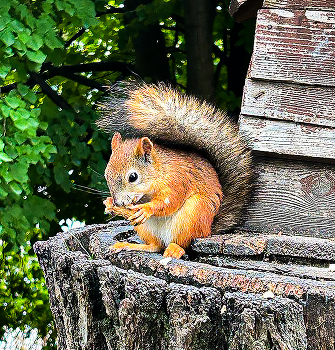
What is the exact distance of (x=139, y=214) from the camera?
2482 mm

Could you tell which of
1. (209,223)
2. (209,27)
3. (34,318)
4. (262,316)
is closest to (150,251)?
(209,223)

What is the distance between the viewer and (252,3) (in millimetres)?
3311

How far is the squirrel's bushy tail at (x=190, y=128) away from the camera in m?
2.79

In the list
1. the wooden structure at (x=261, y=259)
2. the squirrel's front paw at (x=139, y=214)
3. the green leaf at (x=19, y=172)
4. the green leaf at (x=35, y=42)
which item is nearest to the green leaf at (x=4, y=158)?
the green leaf at (x=19, y=172)

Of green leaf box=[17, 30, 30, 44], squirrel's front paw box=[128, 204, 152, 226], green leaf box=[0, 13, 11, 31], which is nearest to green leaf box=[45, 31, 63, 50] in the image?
green leaf box=[17, 30, 30, 44]

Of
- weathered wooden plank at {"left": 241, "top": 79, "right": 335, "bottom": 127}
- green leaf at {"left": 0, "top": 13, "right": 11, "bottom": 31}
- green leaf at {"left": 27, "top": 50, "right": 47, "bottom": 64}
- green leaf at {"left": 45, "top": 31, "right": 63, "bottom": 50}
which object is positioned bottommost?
weathered wooden plank at {"left": 241, "top": 79, "right": 335, "bottom": 127}

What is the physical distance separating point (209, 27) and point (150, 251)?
2616mm

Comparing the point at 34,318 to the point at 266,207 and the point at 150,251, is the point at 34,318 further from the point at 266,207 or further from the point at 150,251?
the point at 150,251

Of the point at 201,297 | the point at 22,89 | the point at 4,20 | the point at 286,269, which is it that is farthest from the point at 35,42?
the point at 201,297

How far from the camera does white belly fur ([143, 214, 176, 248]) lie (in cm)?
262

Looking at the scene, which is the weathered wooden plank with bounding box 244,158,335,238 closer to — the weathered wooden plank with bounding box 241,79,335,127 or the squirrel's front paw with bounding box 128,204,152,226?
the weathered wooden plank with bounding box 241,79,335,127

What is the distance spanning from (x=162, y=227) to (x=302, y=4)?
4.07ft

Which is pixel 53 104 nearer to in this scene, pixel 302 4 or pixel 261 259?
pixel 302 4

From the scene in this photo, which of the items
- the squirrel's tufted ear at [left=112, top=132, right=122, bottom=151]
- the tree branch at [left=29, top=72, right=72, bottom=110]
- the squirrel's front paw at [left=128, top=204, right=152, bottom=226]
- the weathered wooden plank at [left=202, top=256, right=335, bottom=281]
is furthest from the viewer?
the tree branch at [left=29, top=72, right=72, bottom=110]
